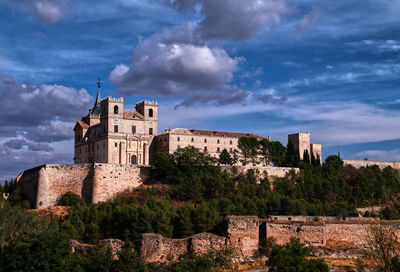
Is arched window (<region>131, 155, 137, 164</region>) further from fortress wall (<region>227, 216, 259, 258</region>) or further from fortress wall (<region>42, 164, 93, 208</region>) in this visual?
fortress wall (<region>227, 216, 259, 258</region>)

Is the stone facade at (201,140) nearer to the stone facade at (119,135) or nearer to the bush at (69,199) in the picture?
the stone facade at (119,135)

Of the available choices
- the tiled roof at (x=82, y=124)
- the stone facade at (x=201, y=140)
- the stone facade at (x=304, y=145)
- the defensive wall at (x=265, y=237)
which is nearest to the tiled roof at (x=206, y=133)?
the stone facade at (x=201, y=140)

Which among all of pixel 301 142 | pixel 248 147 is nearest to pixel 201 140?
pixel 248 147

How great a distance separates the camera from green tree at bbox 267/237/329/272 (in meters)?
27.1

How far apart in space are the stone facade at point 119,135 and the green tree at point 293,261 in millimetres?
38264

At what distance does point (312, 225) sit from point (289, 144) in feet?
138

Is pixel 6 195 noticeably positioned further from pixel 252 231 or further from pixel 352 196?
pixel 352 196

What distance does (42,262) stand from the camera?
90.5 feet

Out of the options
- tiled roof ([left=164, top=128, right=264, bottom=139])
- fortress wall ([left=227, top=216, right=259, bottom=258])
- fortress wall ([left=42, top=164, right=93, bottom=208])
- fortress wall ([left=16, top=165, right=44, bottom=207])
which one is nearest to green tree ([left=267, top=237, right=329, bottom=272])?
fortress wall ([left=227, top=216, right=259, bottom=258])

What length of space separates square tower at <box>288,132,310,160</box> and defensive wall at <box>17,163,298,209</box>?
29579mm

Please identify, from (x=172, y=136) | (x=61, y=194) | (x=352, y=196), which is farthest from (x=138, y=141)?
(x=352, y=196)

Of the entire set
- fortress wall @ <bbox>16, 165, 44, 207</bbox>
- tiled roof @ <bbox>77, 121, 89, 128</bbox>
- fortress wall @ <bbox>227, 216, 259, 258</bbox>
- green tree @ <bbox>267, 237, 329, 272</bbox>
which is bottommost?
green tree @ <bbox>267, 237, 329, 272</bbox>

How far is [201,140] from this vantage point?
246 feet

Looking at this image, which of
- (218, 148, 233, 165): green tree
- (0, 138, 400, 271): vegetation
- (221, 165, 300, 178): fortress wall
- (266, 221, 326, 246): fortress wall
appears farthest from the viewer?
(218, 148, 233, 165): green tree
